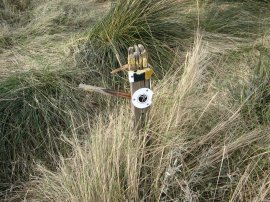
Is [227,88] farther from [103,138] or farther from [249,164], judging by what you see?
[103,138]

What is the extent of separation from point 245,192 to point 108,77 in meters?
1.40

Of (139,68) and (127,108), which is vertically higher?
(139,68)

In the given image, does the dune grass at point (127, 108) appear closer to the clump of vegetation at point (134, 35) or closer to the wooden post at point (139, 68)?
the clump of vegetation at point (134, 35)

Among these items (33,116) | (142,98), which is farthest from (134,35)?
(142,98)

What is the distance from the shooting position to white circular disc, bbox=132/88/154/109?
4.89ft

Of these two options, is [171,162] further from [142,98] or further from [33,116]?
[33,116]

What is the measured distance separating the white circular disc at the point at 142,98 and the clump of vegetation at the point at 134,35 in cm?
120

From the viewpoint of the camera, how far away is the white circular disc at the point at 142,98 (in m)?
1.49

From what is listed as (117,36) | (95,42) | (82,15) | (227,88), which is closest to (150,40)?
(117,36)

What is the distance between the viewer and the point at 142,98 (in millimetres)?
1518

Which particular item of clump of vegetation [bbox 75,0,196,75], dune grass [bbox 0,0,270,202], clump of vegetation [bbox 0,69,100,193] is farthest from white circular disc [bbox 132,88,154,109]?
clump of vegetation [bbox 75,0,196,75]

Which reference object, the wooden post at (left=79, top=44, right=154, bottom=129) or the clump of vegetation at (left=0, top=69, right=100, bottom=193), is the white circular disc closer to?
the wooden post at (left=79, top=44, right=154, bottom=129)

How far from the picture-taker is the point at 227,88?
88.3 inches

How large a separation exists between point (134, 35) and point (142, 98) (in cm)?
147
